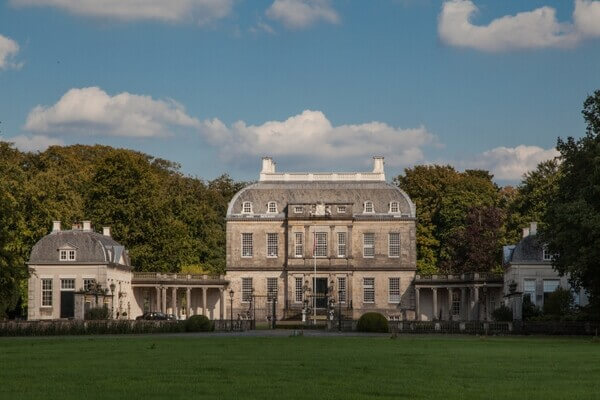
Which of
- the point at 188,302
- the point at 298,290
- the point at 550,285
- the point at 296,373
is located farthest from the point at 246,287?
the point at 296,373

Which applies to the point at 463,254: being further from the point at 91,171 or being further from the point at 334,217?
the point at 91,171

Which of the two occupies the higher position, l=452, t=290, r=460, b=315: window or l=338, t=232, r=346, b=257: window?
l=338, t=232, r=346, b=257: window

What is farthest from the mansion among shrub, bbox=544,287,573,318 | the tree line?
shrub, bbox=544,287,573,318

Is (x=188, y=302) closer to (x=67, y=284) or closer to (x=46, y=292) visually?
(x=67, y=284)

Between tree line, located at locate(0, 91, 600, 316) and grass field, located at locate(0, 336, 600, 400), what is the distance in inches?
908

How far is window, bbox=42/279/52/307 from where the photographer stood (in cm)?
7706

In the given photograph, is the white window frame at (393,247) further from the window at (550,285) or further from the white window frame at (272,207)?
the window at (550,285)

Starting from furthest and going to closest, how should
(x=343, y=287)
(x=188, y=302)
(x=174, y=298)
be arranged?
(x=343, y=287)
(x=188, y=302)
(x=174, y=298)

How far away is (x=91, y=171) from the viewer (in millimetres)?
97562

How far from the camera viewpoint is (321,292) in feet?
300

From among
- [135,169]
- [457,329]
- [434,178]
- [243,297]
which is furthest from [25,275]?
[434,178]

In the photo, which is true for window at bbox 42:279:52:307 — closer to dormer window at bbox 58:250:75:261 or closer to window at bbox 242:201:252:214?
dormer window at bbox 58:250:75:261

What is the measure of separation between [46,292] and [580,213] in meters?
41.9

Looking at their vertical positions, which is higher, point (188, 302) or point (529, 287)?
point (529, 287)
